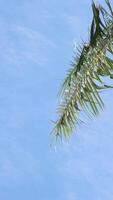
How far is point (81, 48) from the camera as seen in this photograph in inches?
1187

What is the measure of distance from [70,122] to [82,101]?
36 centimetres

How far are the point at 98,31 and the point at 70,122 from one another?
4.43ft

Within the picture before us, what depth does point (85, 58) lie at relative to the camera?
30078 millimetres

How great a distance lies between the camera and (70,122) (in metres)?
30.0

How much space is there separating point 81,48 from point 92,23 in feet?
1.36

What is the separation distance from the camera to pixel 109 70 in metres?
30.0

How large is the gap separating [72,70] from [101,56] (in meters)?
0.53

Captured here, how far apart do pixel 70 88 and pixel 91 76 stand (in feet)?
1.13

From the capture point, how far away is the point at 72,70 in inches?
1192

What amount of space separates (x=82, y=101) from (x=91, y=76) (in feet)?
1.25

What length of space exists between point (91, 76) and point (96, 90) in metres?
0.24

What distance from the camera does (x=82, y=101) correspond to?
29.9 metres

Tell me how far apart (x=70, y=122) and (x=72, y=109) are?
0.19 meters

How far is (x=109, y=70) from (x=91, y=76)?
0.91 feet
